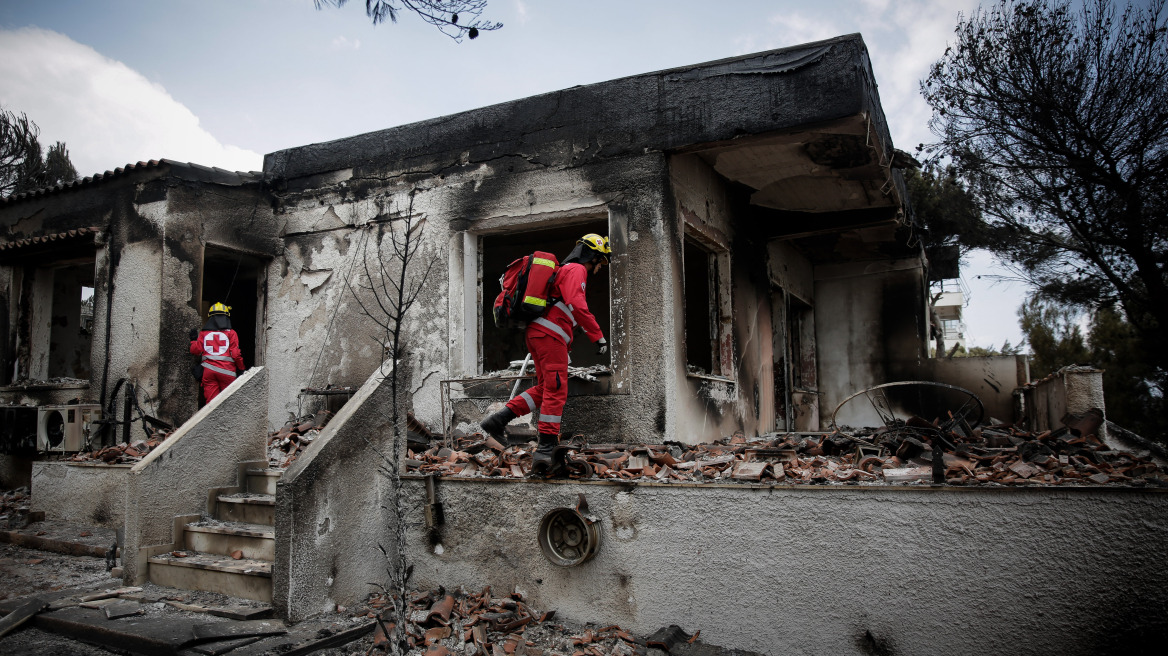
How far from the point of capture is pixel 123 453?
23.6ft

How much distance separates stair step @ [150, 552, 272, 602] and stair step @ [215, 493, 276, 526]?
392mm

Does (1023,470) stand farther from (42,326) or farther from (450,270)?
(42,326)

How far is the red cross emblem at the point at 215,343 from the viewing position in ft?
26.2

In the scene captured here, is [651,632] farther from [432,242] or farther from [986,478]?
[432,242]

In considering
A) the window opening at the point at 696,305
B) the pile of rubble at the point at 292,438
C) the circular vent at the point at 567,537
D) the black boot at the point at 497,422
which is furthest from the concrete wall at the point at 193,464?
the window opening at the point at 696,305

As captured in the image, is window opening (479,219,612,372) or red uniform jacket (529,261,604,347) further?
window opening (479,219,612,372)

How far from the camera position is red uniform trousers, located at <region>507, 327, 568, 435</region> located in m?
5.29

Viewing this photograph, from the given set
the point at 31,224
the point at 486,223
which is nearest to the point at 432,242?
the point at 486,223

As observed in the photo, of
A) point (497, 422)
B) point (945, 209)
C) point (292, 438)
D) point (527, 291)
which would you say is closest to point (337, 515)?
point (497, 422)

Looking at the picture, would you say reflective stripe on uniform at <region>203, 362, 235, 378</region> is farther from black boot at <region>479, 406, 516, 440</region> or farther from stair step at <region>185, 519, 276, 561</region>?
black boot at <region>479, 406, 516, 440</region>

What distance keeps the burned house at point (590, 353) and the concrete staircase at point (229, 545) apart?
0.12ft

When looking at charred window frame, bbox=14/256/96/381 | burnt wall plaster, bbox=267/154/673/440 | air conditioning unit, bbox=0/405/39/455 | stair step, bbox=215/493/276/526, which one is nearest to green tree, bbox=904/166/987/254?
burnt wall plaster, bbox=267/154/673/440

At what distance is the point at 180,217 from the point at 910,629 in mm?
8243

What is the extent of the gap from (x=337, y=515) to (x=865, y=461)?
3.66 m
